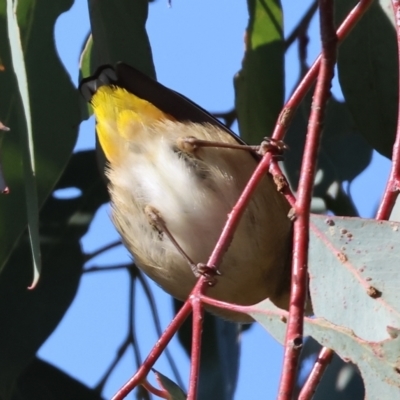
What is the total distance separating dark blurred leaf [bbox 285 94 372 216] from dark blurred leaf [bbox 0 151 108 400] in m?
0.46

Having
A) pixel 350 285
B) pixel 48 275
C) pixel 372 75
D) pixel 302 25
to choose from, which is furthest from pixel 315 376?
pixel 302 25

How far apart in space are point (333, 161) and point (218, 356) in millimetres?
485

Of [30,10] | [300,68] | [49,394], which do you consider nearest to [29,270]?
[49,394]

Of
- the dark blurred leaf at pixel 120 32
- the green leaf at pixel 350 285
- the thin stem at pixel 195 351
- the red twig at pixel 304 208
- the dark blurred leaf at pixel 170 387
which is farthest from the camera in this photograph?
the dark blurred leaf at pixel 120 32

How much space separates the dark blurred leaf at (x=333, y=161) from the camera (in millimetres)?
1771

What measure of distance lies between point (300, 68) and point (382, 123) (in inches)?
14.3

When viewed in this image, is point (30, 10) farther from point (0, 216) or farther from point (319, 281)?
point (319, 281)

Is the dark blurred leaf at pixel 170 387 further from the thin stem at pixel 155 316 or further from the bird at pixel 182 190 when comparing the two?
the thin stem at pixel 155 316

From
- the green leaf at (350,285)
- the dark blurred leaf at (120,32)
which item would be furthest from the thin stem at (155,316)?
the green leaf at (350,285)

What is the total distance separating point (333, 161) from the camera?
5.92ft

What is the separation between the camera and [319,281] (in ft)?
3.29

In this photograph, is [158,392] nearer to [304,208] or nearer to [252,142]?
[304,208]

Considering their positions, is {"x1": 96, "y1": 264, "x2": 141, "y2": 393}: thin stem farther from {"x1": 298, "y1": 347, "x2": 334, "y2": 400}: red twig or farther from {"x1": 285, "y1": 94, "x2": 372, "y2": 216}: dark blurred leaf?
{"x1": 298, "y1": 347, "x2": 334, "y2": 400}: red twig

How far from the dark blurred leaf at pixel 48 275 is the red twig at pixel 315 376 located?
0.88 meters
